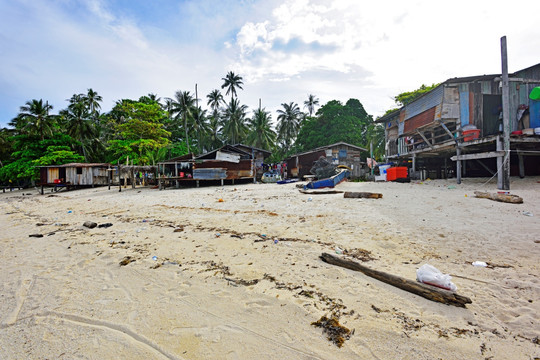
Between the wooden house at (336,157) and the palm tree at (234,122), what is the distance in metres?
12.0

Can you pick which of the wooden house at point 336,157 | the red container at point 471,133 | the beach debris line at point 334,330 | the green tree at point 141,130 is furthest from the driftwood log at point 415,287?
the green tree at point 141,130

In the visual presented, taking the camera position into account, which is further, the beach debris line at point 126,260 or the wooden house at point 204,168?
the wooden house at point 204,168

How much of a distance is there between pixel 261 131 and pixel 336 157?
15.8 meters

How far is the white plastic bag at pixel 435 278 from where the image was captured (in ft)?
8.15

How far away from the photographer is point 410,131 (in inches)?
656

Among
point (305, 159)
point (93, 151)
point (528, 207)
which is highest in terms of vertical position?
point (93, 151)

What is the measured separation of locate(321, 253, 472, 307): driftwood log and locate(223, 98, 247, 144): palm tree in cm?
3415

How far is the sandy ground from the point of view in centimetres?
191

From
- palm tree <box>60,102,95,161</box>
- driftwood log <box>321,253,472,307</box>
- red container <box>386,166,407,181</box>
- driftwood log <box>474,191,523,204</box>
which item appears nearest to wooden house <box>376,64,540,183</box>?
red container <box>386,166,407,181</box>

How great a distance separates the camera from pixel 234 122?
116 feet

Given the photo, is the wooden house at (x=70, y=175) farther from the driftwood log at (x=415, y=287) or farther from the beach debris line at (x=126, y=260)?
the driftwood log at (x=415, y=287)

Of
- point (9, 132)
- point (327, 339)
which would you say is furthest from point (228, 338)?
point (9, 132)

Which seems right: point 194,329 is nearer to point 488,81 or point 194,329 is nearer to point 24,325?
point 24,325

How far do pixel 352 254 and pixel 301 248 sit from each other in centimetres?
85
